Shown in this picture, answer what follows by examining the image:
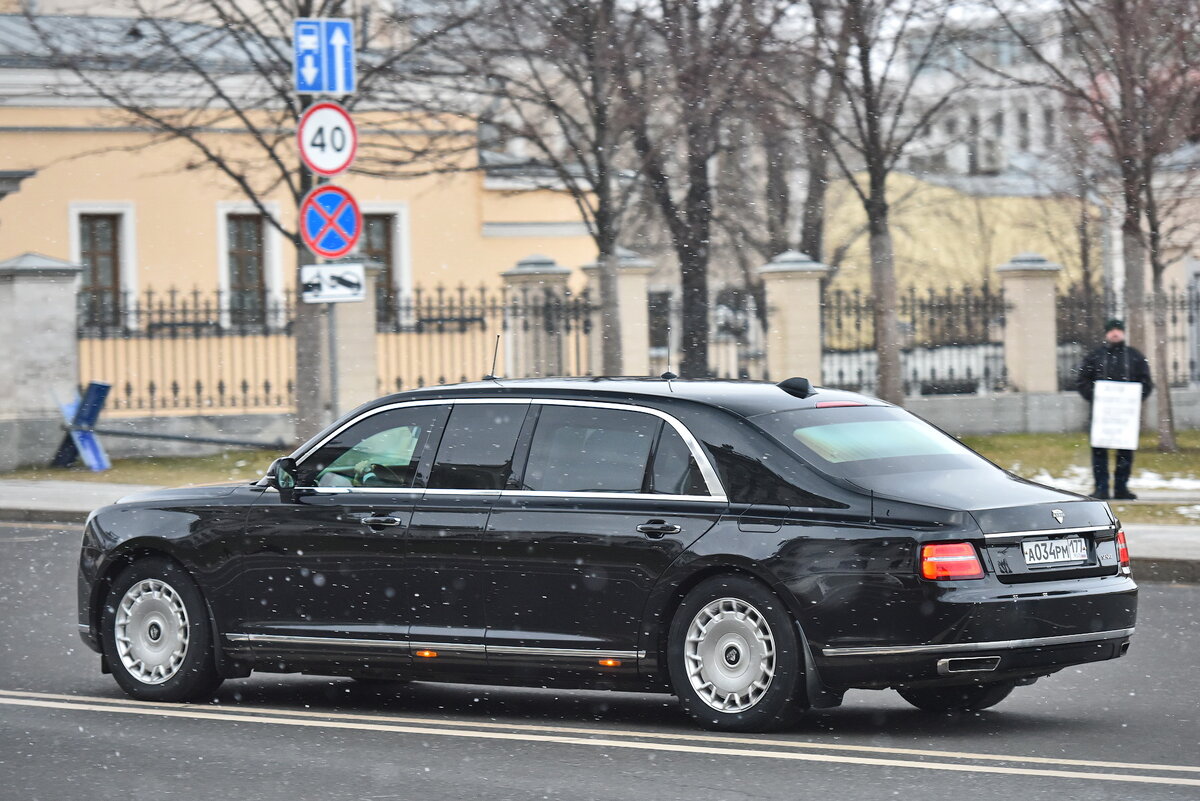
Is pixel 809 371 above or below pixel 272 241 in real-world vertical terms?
below

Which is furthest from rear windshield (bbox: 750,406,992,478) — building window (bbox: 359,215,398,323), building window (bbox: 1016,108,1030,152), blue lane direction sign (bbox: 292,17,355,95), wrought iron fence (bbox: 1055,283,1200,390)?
building window (bbox: 1016,108,1030,152)

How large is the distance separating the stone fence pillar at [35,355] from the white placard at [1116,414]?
1415cm

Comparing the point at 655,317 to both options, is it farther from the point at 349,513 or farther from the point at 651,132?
the point at 349,513

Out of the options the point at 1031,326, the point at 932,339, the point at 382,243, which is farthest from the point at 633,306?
the point at 382,243

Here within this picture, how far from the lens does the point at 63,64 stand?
25.4 meters

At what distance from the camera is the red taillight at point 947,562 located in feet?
24.9

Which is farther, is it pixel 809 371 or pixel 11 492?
pixel 809 371

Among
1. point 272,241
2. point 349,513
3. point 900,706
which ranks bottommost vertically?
point 900,706

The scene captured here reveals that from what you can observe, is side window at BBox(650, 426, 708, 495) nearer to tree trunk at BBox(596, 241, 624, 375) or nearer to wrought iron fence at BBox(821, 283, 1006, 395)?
tree trunk at BBox(596, 241, 624, 375)

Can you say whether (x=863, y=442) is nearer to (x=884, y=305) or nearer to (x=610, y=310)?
(x=884, y=305)

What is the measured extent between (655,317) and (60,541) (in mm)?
15216

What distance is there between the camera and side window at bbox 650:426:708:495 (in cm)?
823

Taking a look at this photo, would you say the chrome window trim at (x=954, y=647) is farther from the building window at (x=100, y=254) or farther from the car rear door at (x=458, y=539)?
the building window at (x=100, y=254)

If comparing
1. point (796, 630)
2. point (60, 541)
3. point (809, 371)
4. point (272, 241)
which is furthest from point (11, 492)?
point (796, 630)
